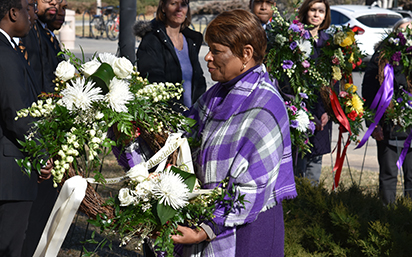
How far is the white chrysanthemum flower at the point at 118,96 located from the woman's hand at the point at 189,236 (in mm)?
563

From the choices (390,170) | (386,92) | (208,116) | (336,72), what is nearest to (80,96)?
(208,116)

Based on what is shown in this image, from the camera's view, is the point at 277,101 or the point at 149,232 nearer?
the point at 149,232

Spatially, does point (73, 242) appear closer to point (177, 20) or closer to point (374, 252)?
point (177, 20)

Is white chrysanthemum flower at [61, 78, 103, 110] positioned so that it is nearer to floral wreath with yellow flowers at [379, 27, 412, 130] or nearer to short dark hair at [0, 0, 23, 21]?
short dark hair at [0, 0, 23, 21]

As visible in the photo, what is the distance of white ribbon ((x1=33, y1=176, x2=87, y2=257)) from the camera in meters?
1.86

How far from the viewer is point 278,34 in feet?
12.3

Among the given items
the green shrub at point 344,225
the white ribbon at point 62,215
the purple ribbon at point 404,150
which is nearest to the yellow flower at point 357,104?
the purple ribbon at point 404,150

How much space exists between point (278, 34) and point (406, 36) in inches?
63.5

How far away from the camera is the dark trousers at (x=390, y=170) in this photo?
15.6 feet

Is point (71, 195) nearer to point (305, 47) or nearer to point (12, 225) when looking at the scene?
point (12, 225)

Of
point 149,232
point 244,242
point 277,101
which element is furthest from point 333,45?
point 149,232

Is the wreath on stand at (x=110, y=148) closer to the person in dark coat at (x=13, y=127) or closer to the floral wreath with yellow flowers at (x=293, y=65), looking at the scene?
the person in dark coat at (x=13, y=127)

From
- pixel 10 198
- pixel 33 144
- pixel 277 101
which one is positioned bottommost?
pixel 10 198

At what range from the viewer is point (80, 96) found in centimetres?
178
